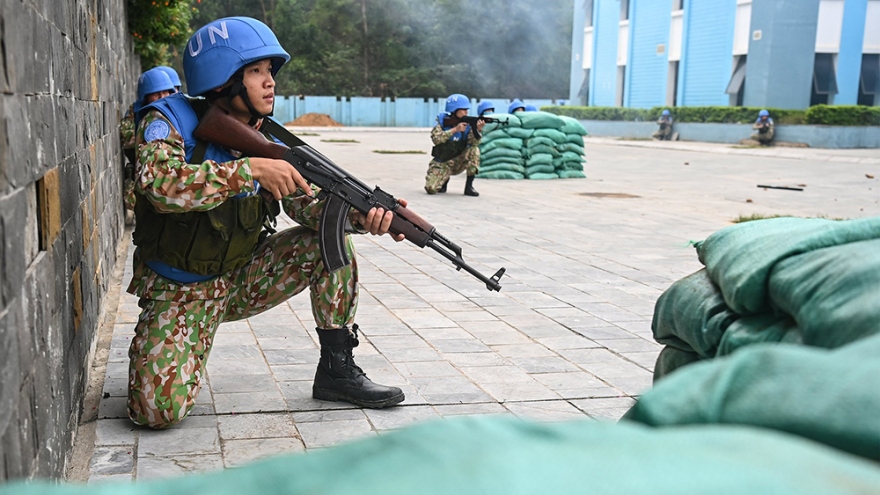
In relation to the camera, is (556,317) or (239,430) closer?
(239,430)

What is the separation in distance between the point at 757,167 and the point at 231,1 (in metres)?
36.0

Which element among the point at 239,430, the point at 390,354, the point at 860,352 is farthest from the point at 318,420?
the point at 860,352

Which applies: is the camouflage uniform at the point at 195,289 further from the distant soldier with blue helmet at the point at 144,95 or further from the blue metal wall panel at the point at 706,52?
the blue metal wall panel at the point at 706,52

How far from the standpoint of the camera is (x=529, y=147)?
14625 millimetres

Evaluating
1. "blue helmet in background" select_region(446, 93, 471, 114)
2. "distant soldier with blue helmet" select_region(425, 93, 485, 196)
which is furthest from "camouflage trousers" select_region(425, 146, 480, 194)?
"blue helmet in background" select_region(446, 93, 471, 114)

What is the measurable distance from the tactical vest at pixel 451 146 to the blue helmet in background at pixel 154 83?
17.3ft

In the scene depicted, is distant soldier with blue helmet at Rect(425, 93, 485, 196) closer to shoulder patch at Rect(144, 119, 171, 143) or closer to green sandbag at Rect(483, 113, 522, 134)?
green sandbag at Rect(483, 113, 522, 134)

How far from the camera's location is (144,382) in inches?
123

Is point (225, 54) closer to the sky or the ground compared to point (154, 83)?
closer to the sky

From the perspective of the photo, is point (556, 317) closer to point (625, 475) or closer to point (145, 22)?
point (625, 475)

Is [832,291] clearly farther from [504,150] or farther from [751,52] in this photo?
[751,52]

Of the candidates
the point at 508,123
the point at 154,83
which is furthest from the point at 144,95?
the point at 508,123

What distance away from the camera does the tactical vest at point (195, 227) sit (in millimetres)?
3197

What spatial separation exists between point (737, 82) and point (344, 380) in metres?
28.4
